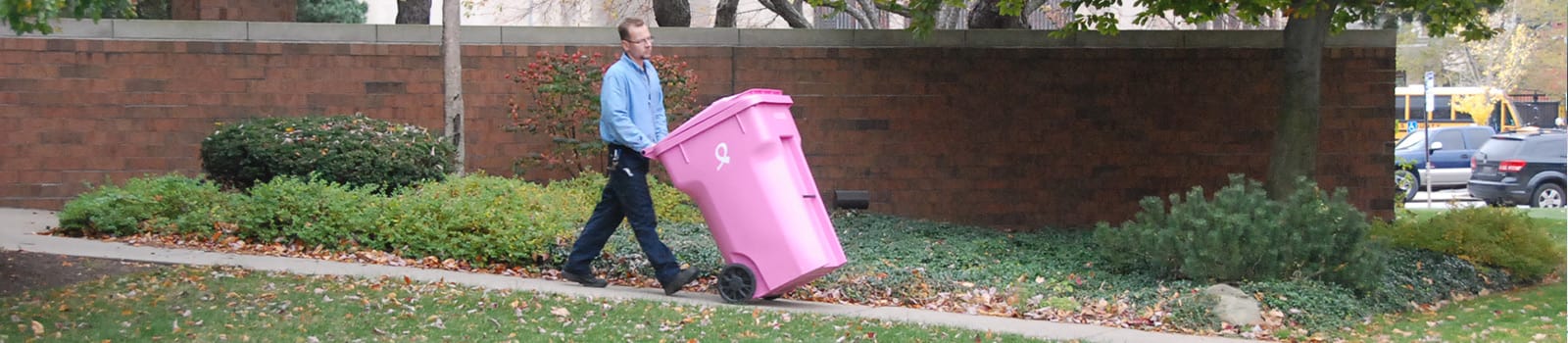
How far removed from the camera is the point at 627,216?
7.34m

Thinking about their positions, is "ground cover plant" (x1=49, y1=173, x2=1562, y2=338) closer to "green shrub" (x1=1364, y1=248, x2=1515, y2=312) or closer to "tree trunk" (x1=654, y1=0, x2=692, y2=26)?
"green shrub" (x1=1364, y1=248, x2=1515, y2=312)

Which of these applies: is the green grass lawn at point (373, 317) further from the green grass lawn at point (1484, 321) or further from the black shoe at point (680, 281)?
the green grass lawn at point (1484, 321)

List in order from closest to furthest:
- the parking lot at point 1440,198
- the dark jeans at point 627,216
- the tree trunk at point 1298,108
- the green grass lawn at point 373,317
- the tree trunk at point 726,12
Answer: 1. the green grass lawn at point 373,317
2. the dark jeans at point 627,216
3. the tree trunk at point 1298,108
4. the tree trunk at point 726,12
5. the parking lot at point 1440,198

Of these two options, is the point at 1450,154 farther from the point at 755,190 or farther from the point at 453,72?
the point at 755,190

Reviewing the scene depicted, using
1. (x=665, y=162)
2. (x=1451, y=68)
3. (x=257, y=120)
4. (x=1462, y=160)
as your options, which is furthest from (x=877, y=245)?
(x=1451, y=68)

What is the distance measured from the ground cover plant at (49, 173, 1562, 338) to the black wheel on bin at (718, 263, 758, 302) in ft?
1.69

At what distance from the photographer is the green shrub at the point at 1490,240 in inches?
396

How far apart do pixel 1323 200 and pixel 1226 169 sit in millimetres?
4614

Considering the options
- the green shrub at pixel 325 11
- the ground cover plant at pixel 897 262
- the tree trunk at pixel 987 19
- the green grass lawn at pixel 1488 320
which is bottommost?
the green grass lawn at pixel 1488 320

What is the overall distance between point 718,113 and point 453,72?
5.21 metres

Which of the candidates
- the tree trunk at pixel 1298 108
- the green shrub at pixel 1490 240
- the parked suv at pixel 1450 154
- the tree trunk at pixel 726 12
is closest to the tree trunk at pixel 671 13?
the tree trunk at pixel 726 12

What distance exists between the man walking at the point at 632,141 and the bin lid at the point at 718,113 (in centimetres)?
10

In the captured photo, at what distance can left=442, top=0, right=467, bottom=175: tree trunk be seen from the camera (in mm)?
11461

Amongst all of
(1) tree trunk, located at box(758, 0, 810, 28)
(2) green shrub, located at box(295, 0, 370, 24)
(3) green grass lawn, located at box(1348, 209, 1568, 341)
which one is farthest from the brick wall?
(2) green shrub, located at box(295, 0, 370, 24)
